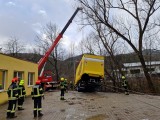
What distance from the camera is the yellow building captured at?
62.0ft

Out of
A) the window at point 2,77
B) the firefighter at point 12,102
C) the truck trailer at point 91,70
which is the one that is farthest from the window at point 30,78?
the firefighter at point 12,102

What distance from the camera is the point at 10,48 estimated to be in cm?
7544

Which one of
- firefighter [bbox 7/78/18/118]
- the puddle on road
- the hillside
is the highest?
the hillside

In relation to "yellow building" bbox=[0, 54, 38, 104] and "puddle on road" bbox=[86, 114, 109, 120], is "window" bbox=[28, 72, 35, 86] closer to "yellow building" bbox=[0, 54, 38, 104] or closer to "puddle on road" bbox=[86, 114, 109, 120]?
"yellow building" bbox=[0, 54, 38, 104]

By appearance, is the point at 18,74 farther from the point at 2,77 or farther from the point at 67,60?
the point at 67,60

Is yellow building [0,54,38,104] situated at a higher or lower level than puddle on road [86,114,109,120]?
higher

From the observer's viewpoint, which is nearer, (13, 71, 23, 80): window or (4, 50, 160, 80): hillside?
(13, 71, 23, 80): window

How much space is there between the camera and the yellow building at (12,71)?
62.0ft

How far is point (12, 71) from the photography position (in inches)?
827

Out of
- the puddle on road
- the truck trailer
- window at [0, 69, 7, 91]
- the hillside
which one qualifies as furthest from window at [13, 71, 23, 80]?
the hillside

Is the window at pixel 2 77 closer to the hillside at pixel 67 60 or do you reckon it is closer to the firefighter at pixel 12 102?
the firefighter at pixel 12 102

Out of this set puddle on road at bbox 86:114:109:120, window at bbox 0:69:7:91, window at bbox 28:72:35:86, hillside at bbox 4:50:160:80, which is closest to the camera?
puddle on road at bbox 86:114:109:120

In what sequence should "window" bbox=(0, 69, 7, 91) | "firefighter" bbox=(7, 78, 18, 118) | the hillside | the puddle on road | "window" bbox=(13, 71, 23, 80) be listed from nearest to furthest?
the puddle on road
"firefighter" bbox=(7, 78, 18, 118)
"window" bbox=(0, 69, 7, 91)
"window" bbox=(13, 71, 23, 80)
the hillside

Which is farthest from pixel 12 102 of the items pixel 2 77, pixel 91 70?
pixel 91 70
